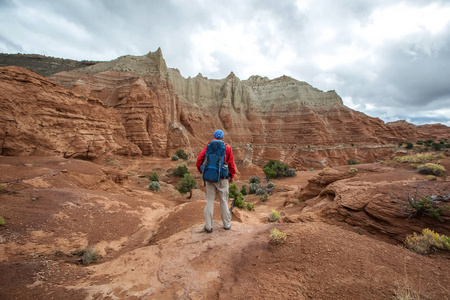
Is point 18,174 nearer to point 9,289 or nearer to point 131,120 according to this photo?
point 9,289

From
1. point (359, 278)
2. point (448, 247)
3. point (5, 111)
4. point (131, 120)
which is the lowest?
point (359, 278)

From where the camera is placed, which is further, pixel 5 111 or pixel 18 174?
pixel 5 111

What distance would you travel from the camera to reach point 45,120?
48.6 ft

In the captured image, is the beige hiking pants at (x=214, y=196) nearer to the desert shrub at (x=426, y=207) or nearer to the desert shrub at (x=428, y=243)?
the desert shrub at (x=428, y=243)

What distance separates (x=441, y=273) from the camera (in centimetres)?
233

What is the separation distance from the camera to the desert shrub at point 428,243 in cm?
284

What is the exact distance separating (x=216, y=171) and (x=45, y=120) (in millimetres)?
18726

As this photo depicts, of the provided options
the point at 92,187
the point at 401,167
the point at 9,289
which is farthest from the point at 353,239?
the point at 92,187

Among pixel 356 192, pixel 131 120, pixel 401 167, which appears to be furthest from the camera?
pixel 131 120

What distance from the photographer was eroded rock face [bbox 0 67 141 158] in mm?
12445

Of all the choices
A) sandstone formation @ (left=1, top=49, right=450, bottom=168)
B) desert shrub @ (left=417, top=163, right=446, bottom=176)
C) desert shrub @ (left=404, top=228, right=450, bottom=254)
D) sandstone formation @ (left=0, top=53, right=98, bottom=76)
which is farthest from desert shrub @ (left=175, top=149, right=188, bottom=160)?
sandstone formation @ (left=0, top=53, right=98, bottom=76)

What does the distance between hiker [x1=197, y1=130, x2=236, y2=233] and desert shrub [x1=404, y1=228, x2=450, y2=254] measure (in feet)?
11.2

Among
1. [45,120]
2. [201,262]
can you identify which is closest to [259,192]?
[201,262]

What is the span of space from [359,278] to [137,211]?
24.4 ft
